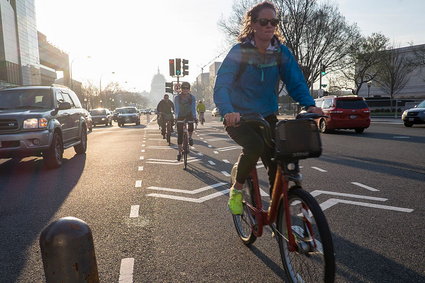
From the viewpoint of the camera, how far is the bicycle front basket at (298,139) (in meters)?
2.23

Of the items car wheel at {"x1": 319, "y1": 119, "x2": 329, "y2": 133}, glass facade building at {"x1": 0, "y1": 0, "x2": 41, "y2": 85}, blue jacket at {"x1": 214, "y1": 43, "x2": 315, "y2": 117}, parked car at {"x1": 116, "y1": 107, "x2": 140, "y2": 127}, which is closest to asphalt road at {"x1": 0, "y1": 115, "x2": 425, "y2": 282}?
blue jacket at {"x1": 214, "y1": 43, "x2": 315, "y2": 117}

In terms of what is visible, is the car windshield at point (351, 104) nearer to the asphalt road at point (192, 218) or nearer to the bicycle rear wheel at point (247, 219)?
the asphalt road at point (192, 218)

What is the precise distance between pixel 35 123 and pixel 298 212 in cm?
681

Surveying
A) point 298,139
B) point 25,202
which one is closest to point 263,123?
point 298,139

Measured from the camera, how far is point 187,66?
21.4 meters

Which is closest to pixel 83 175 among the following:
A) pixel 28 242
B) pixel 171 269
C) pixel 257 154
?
pixel 28 242

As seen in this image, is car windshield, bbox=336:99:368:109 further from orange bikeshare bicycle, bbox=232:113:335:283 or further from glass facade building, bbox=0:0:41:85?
glass facade building, bbox=0:0:41:85

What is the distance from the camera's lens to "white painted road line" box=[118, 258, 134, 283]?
2.68 meters

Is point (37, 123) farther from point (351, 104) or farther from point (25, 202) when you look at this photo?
point (351, 104)

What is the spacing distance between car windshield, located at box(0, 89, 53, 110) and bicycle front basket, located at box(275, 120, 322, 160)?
7491mm

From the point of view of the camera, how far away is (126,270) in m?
2.83

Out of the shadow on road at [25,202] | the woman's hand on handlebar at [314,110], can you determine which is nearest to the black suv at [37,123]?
the shadow on road at [25,202]

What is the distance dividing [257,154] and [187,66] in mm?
19304

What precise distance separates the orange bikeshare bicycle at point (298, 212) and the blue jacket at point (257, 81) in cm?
47
